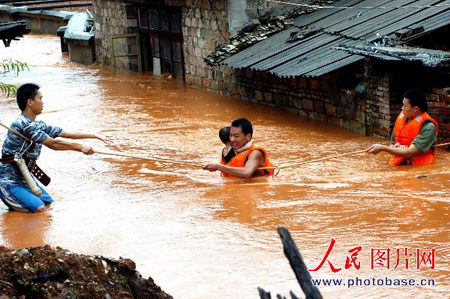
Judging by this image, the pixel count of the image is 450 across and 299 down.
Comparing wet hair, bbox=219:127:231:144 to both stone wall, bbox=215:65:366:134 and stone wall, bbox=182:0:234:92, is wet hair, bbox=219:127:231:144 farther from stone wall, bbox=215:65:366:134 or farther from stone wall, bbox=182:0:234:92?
stone wall, bbox=182:0:234:92

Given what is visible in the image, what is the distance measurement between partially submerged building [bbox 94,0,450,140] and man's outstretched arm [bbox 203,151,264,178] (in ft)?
9.76

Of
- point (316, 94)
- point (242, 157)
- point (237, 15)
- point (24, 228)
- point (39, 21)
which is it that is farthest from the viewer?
point (39, 21)

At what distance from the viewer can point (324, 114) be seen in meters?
13.8

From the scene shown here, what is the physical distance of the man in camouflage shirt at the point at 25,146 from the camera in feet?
27.5

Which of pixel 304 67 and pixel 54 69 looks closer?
pixel 304 67

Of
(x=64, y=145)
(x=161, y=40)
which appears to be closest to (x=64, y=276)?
(x=64, y=145)

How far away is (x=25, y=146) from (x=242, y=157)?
232 cm

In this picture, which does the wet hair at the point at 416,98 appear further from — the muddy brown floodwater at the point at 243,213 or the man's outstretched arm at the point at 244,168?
the man's outstretched arm at the point at 244,168

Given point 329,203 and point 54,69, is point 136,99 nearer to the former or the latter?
point 54,69

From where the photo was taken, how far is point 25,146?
849cm

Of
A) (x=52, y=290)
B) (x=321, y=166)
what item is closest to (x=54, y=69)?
(x=321, y=166)

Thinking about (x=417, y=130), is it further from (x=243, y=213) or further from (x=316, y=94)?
(x=316, y=94)

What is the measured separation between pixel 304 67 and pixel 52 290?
9.36 metres

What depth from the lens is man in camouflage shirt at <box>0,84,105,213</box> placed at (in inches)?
330
